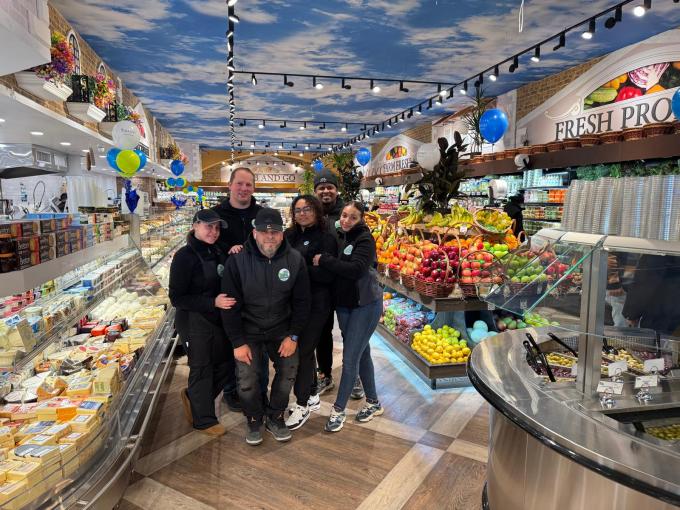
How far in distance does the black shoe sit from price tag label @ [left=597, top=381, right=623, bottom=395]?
2.63 m

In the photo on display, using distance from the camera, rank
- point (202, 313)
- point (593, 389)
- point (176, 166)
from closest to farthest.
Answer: point (593, 389) < point (202, 313) < point (176, 166)

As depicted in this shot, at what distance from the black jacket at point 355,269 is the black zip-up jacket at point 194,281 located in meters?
0.76

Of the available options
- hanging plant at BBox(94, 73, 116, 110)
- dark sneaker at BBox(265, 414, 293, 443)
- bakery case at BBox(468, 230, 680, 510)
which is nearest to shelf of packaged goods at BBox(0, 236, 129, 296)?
dark sneaker at BBox(265, 414, 293, 443)

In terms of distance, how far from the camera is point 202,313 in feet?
9.96

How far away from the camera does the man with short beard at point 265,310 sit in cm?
289

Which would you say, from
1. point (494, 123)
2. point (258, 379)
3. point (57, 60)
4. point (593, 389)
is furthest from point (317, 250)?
point (494, 123)

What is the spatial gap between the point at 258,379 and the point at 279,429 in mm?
412

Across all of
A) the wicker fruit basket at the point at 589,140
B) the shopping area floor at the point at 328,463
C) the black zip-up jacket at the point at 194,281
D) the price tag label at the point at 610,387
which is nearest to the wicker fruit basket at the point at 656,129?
the wicker fruit basket at the point at 589,140

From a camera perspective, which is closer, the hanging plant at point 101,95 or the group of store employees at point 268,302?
the group of store employees at point 268,302

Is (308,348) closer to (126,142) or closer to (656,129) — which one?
(656,129)

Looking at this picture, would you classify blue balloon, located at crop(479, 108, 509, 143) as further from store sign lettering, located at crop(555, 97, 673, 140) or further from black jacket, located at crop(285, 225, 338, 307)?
black jacket, located at crop(285, 225, 338, 307)

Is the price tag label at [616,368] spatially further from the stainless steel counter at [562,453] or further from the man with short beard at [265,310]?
the man with short beard at [265,310]

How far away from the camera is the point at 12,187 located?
8570 millimetres

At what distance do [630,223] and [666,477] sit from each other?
2.97 ft
